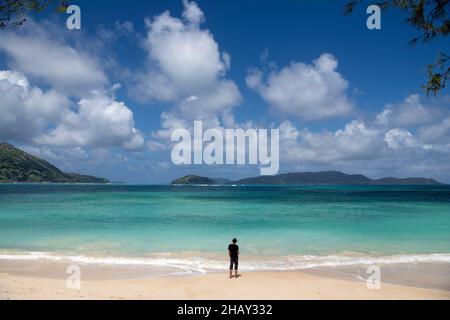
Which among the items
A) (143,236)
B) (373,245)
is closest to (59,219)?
(143,236)

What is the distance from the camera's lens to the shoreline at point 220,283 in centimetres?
1148

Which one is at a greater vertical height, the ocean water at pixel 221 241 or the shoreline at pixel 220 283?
the shoreline at pixel 220 283

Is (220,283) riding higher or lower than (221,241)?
higher

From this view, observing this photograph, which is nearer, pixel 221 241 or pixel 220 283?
pixel 220 283

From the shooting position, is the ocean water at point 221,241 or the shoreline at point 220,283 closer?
the shoreline at point 220,283

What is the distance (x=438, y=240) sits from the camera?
985 inches

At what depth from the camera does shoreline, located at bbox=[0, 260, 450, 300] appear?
11484 millimetres

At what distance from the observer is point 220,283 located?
1305 centimetres

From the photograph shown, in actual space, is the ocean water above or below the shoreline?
below

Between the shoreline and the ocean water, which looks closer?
the shoreline
